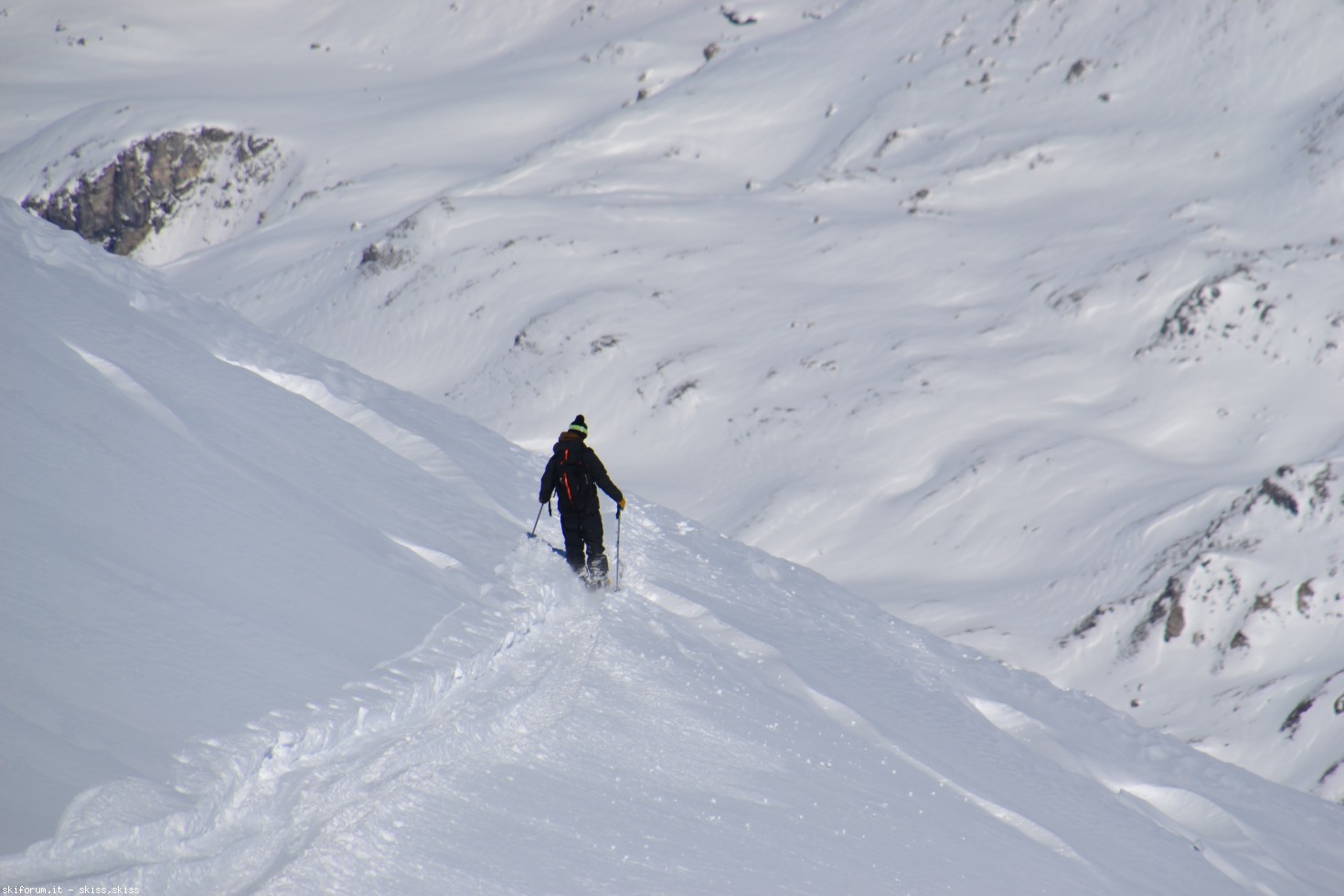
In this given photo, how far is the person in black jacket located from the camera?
8.71 metres

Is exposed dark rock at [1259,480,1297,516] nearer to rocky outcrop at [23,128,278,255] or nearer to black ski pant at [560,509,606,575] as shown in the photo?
black ski pant at [560,509,606,575]

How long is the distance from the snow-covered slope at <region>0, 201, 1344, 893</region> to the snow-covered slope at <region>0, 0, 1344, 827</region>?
29.9 ft

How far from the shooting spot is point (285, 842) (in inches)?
181

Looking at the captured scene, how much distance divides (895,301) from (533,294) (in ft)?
29.0

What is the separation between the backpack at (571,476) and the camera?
8.73 metres

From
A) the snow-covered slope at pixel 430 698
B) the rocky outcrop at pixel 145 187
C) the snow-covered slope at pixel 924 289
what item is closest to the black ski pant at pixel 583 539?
the snow-covered slope at pixel 430 698

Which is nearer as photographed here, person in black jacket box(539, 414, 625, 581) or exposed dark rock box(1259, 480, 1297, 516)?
person in black jacket box(539, 414, 625, 581)

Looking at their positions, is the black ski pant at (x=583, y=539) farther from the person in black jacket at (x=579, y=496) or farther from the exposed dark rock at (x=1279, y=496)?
the exposed dark rock at (x=1279, y=496)

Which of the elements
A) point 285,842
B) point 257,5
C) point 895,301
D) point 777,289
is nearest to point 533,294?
point 777,289

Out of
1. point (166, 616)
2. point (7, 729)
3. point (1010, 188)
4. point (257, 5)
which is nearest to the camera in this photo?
point (7, 729)

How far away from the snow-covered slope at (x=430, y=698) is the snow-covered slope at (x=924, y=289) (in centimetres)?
911

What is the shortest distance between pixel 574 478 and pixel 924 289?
20081mm

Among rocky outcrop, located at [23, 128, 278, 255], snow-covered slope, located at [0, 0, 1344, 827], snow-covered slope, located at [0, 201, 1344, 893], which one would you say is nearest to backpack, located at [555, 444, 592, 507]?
snow-covered slope, located at [0, 201, 1344, 893]

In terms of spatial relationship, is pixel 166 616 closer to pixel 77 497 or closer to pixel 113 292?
pixel 77 497
